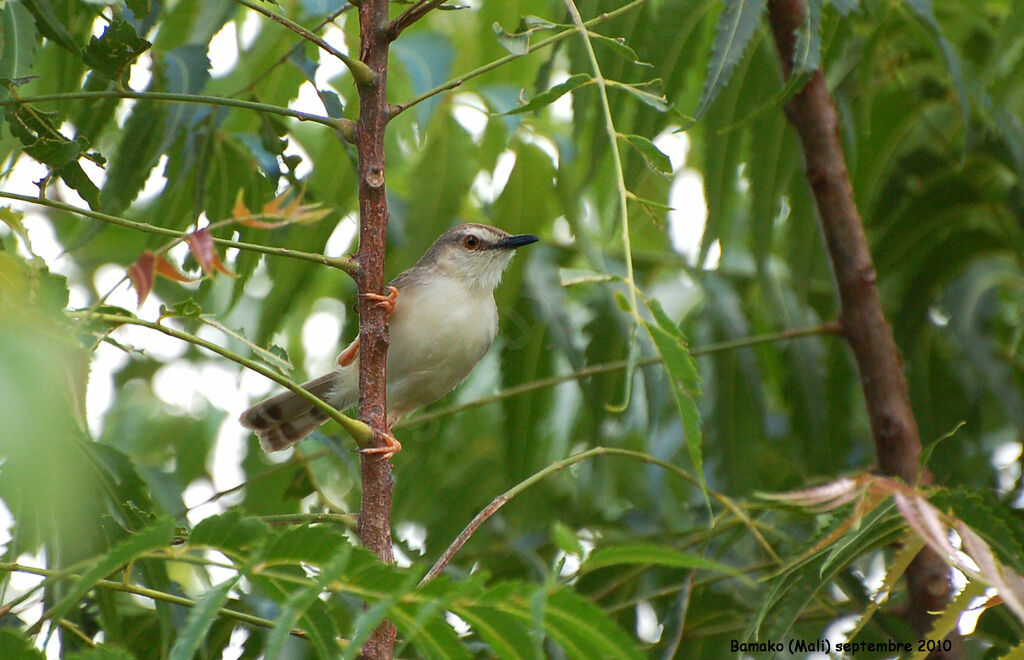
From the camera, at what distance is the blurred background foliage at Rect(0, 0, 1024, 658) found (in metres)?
3.46

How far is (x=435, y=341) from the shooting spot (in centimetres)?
503

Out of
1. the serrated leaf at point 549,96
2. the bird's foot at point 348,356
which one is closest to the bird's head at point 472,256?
the bird's foot at point 348,356

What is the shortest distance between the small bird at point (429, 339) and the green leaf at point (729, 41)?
2128 mm

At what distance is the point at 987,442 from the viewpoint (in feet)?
17.7

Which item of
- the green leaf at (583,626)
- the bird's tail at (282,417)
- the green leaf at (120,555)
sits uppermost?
the green leaf at (120,555)

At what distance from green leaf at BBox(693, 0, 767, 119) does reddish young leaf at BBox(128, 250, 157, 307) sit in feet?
4.75

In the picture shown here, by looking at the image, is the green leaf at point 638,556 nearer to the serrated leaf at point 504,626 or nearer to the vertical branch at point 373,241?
the serrated leaf at point 504,626

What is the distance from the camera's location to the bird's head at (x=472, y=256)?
5.19 meters

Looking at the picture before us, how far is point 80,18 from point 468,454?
2.62 metres

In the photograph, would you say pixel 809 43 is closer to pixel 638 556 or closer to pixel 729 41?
pixel 729 41

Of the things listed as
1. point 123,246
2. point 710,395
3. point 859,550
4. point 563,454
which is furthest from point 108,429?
point 859,550

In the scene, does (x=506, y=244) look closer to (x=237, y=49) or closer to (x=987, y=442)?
(x=237, y=49)

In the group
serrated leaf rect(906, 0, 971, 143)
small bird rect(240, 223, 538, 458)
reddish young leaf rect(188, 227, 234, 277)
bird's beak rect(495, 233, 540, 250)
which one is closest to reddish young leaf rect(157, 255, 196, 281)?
reddish young leaf rect(188, 227, 234, 277)

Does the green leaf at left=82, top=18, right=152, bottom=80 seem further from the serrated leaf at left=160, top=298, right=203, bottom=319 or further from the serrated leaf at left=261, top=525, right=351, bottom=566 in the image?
the serrated leaf at left=261, top=525, right=351, bottom=566
